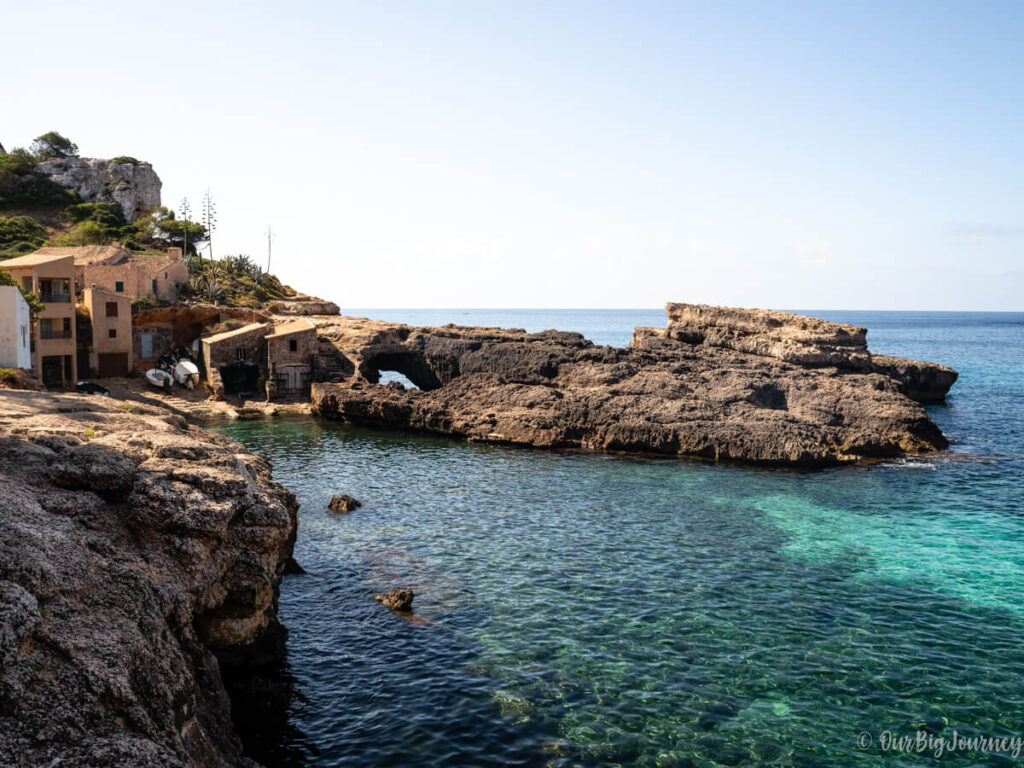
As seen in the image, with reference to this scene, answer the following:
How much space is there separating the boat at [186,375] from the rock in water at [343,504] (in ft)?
113

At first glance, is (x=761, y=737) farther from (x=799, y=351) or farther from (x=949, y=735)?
(x=799, y=351)

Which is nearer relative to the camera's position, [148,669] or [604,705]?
[148,669]

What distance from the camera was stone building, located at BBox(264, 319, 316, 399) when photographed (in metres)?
61.3

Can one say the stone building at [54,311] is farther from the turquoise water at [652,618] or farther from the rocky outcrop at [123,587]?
the rocky outcrop at [123,587]

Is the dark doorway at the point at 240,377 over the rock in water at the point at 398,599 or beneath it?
over

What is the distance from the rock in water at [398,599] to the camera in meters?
21.3

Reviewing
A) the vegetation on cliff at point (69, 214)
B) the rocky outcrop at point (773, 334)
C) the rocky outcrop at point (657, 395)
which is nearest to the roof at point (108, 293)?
the rocky outcrop at point (657, 395)

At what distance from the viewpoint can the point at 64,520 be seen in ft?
43.0

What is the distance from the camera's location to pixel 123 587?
39.4ft

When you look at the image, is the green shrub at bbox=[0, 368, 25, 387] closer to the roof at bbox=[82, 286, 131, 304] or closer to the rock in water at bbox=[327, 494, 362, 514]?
the rock in water at bbox=[327, 494, 362, 514]

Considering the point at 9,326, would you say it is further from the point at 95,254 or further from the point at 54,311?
the point at 95,254

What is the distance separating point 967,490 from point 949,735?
24919 mm

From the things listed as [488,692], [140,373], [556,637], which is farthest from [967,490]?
[140,373]

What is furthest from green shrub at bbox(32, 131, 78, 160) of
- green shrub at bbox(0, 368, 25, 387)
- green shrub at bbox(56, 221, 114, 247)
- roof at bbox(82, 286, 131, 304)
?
green shrub at bbox(0, 368, 25, 387)
